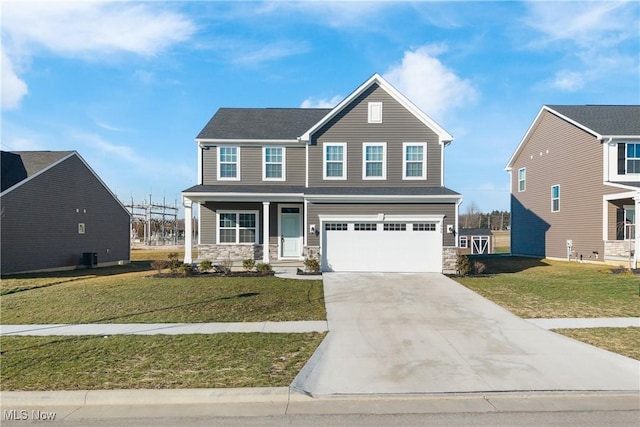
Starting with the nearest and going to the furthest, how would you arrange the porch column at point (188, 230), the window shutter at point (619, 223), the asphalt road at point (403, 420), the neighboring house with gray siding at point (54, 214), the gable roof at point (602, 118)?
1. the asphalt road at point (403, 420)
2. the porch column at point (188, 230)
3. the neighboring house with gray siding at point (54, 214)
4. the window shutter at point (619, 223)
5. the gable roof at point (602, 118)

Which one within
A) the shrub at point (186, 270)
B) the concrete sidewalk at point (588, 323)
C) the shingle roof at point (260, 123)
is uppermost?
the shingle roof at point (260, 123)

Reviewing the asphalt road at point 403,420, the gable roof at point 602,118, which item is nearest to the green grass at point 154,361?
the asphalt road at point 403,420

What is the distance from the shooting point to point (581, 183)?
2278 cm

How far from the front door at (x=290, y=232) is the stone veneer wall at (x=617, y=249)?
49.3 feet

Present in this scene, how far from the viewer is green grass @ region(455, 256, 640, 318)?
34.7ft

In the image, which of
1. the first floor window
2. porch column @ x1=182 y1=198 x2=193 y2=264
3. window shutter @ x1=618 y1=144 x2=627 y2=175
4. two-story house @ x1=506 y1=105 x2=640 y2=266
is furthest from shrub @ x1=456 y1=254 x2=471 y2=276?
porch column @ x1=182 y1=198 x2=193 y2=264

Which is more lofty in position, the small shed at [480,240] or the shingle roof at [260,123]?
the shingle roof at [260,123]

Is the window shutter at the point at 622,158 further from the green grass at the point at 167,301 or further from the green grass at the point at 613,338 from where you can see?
the green grass at the point at 167,301

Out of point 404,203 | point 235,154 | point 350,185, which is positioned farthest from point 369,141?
point 235,154

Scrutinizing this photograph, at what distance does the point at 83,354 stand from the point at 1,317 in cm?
475

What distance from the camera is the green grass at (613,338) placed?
7363mm

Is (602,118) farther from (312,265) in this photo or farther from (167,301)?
(167,301)

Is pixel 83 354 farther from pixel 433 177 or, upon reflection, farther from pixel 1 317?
pixel 433 177

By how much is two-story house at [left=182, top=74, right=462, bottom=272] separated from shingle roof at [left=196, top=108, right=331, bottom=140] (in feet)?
0.17
